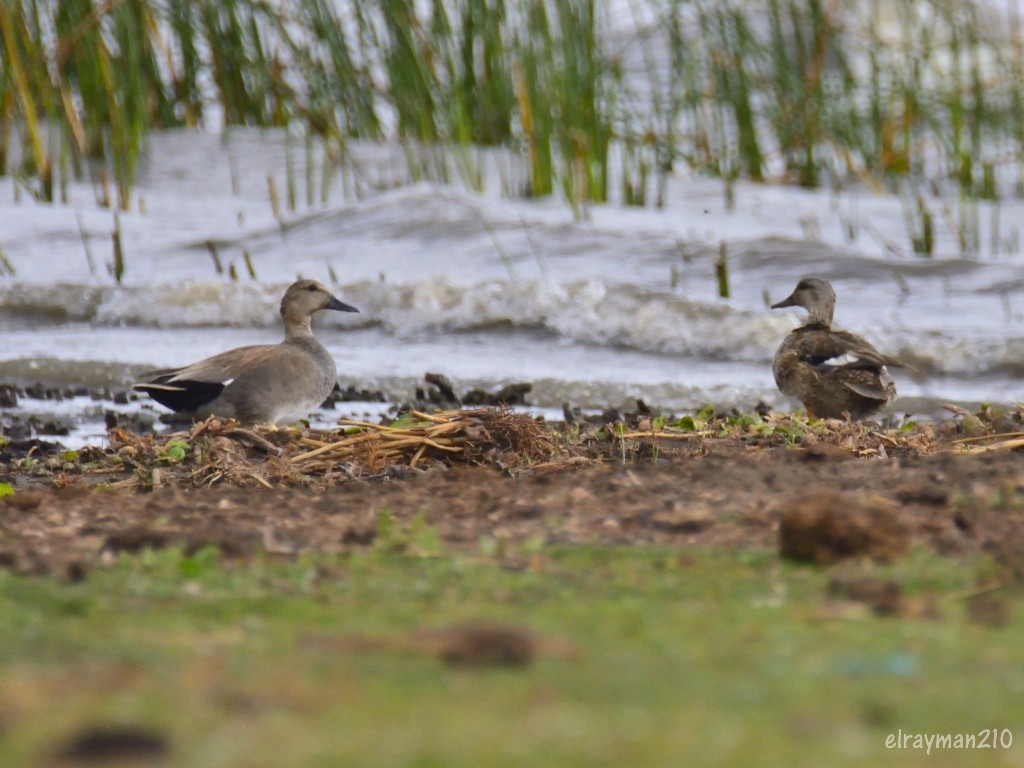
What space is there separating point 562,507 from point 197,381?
320 centimetres

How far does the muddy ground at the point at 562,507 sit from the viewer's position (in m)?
3.45

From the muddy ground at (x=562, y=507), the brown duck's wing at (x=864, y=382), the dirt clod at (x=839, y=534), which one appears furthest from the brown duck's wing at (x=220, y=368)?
the dirt clod at (x=839, y=534)

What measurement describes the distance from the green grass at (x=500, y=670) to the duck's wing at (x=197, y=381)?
3545 mm

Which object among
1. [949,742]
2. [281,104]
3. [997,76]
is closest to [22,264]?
[281,104]

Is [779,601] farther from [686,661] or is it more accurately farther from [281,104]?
[281,104]

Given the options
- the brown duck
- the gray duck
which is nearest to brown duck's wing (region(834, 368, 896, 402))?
the brown duck

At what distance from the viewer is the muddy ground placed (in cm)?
345

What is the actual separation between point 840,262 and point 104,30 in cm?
647

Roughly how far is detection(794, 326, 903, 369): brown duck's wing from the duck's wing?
106 inches

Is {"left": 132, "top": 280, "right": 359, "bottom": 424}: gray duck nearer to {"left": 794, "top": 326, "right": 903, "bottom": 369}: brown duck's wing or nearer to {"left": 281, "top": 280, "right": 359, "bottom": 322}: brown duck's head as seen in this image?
{"left": 281, "top": 280, "right": 359, "bottom": 322}: brown duck's head

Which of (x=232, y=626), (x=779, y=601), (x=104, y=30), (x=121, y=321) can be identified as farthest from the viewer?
(x=104, y=30)

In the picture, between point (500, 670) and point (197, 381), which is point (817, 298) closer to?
point (197, 381)

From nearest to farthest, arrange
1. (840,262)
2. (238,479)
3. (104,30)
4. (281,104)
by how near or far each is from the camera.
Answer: (238,479), (840,262), (104,30), (281,104)

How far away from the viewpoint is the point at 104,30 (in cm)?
1271
